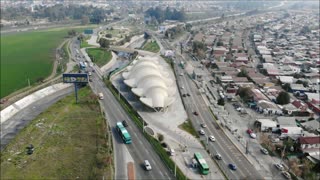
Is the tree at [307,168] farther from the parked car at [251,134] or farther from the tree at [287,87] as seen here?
the tree at [287,87]

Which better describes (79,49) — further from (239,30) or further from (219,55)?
(239,30)

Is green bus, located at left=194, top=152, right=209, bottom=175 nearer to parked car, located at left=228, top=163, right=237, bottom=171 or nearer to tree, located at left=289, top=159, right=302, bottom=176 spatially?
parked car, located at left=228, top=163, right=237, bottom=171

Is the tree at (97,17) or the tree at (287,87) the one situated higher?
the tree at (97,17)

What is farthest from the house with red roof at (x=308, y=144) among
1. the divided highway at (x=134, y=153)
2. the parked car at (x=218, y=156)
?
the divided highway at (x=134, y=153)

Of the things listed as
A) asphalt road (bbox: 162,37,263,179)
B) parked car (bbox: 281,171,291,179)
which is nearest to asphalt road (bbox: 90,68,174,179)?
asphalt road (bbox: 162,37,263,179)

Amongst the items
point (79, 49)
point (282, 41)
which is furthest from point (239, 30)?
point (79, 49)

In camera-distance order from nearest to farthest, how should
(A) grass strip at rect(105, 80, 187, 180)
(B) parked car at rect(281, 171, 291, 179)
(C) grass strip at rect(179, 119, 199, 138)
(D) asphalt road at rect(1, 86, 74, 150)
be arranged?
1. (A) grass strip at rect(105, 80, 187, 180)
2. (B) parked car at rect(281, 171, 291, 179)
3. (C) grass strip at rect(179, 119, 199, 138)
4. (D) asphalt road at rect(1, 86, 74, 150)
